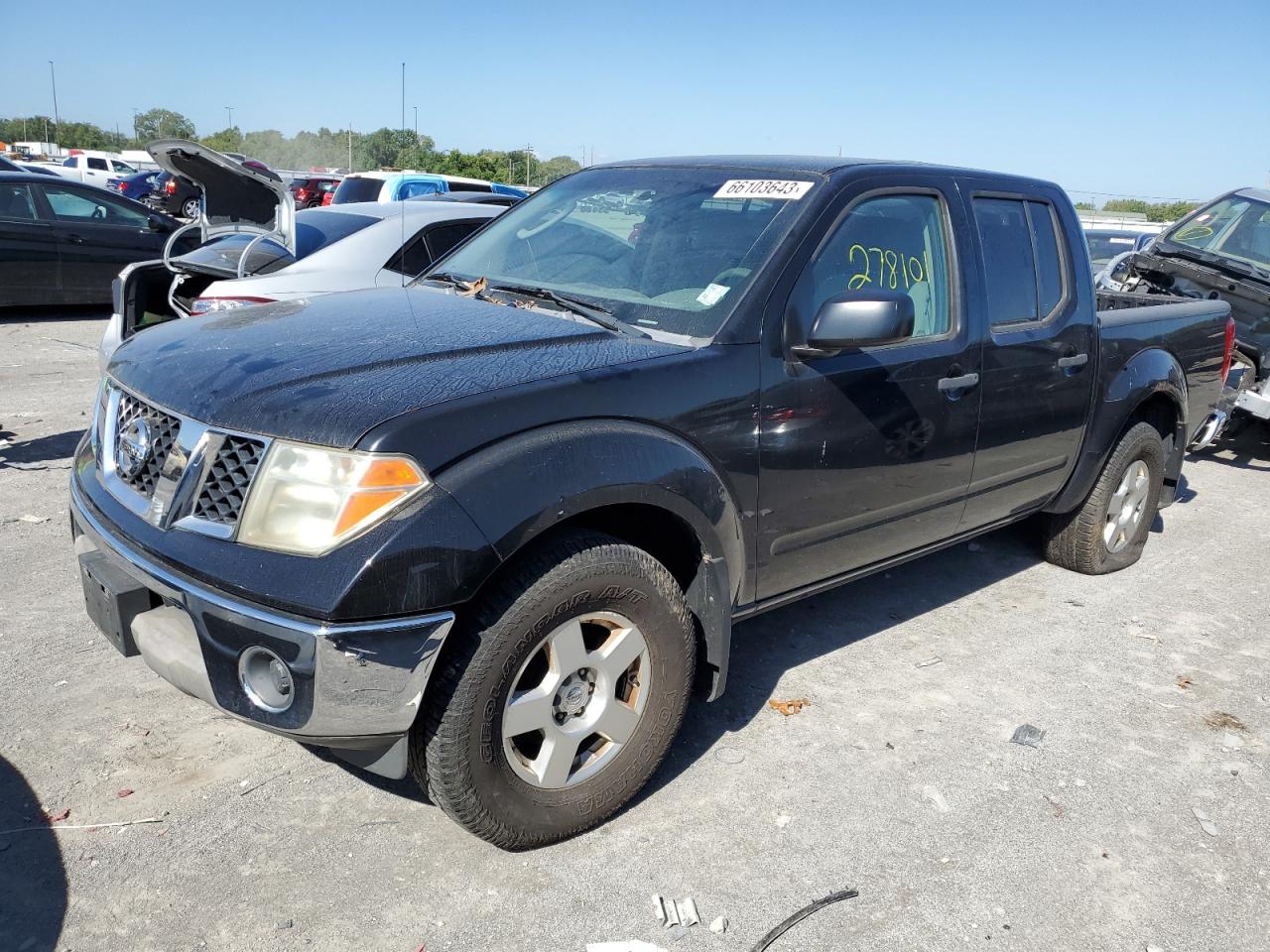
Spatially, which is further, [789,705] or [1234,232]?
[1234,232]

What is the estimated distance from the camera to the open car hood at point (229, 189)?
5.23 metres

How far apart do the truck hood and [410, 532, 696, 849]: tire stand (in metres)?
0.50

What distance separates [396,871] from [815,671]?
1873mm

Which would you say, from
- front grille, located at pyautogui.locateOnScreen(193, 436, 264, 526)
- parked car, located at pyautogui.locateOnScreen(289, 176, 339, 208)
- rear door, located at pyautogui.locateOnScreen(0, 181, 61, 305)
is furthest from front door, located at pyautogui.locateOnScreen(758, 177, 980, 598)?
parked car, located at pyautogui.locateOnScreen(289, 176, 339, 208)

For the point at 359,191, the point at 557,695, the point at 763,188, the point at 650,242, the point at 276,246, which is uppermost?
the point at 763,188

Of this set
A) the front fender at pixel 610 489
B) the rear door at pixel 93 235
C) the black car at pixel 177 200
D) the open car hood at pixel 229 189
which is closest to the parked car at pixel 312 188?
the black car at pixel 177 200

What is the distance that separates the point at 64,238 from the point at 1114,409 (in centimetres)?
1068

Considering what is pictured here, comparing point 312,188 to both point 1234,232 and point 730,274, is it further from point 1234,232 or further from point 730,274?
point 730,274

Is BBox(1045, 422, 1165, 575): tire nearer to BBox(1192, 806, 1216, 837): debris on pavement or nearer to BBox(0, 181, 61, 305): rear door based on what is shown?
BBox(1192, 806, 1216, 837): debris on pavement

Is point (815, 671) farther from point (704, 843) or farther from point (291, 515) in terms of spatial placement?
point (291, 515)

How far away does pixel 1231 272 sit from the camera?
7.62m

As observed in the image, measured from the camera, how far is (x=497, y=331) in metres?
3.06

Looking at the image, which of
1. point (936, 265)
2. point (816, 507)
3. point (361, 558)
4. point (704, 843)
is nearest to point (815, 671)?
point (816, 507)

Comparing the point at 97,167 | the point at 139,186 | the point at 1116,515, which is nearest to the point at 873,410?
the point at 1116,515
